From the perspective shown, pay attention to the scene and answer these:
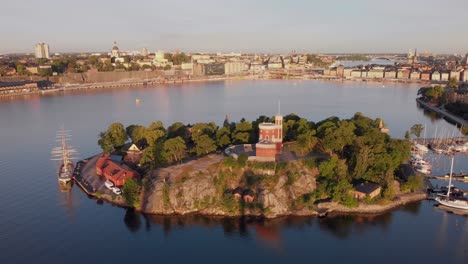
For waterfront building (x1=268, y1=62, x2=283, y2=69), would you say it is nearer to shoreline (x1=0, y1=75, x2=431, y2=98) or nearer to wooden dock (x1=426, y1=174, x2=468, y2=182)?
shoreline (x1=0, y1=75, x2=431, y2=98)

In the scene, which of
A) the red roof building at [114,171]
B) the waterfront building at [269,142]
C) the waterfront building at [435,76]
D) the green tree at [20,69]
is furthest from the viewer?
the waterfront building at [435,76]

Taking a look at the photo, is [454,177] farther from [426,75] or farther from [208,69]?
[208,69]

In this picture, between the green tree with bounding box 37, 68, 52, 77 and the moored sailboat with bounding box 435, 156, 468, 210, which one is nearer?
the moored sailboat with bounding box 435, 156, 468, 210

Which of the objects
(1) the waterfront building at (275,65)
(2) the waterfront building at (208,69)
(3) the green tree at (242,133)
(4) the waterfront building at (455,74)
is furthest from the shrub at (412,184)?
(1) the waterfront building at (275,65)

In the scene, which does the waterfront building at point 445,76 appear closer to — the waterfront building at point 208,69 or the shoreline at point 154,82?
the shoreline at point 154,82

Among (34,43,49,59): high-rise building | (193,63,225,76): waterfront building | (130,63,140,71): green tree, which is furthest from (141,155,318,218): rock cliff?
(34,43,49,59): high-rise building

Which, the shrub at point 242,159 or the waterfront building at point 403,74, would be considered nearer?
the shrub at point 242,159

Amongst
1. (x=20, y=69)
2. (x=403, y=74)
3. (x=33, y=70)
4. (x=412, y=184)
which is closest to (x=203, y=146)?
(x=412, y=184)
